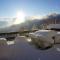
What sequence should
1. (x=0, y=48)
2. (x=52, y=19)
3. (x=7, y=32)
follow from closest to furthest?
(x=0, y=48) < (x=7, y=32) < (x=52, y=19)

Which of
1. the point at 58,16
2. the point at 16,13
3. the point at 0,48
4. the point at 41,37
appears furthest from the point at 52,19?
the point at 0,48

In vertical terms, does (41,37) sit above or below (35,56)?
above

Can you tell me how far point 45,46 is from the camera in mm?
4816

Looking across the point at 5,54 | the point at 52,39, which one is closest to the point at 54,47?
the point at 52,39

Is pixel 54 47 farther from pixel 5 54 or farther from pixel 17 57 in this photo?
pixel 5 54

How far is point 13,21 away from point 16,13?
104 cm

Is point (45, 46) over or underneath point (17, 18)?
underneath

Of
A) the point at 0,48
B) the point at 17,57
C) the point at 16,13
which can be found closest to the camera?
the point at 17,57

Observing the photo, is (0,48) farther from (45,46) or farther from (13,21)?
(13,21)

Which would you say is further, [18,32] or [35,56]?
[18,32]

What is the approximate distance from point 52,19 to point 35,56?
7323mm

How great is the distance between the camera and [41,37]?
5051mm

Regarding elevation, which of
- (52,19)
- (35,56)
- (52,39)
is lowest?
(35,56)

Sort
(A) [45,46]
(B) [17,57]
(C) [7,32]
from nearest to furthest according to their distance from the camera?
(B) [17,57], (A) [45,46], (C) [7,32]
